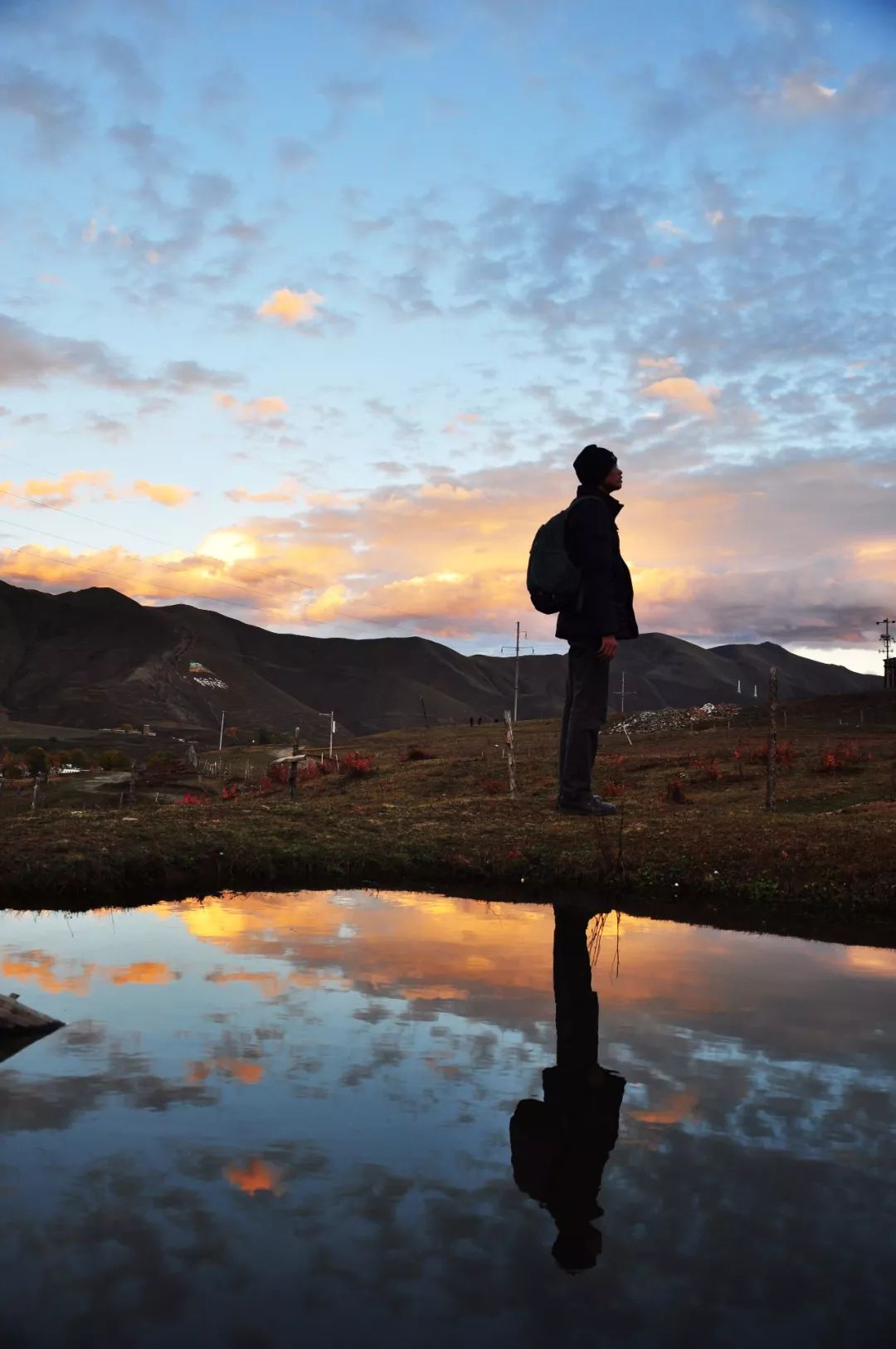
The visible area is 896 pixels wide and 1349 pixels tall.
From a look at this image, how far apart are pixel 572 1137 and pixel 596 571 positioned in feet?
28.1

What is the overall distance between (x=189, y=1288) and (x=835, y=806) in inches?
859

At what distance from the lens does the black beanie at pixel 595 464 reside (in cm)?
1318

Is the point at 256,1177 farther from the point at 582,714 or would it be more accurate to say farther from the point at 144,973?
the point at 582,714

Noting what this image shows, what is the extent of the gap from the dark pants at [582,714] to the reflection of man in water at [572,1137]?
646 cm

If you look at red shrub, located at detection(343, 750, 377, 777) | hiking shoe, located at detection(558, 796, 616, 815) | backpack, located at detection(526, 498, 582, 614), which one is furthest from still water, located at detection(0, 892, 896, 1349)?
red shrub, located at detection(343, 750, 377, 777)

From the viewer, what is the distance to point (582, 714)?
538 inches

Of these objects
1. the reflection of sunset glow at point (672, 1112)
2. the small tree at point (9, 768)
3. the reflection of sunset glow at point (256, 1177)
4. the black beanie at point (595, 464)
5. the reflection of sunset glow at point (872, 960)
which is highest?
the black beanie at point (595, 464)

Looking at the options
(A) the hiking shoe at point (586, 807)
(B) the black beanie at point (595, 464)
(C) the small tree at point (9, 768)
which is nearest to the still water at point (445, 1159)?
(A) the hiking shoe at point (586, 807)

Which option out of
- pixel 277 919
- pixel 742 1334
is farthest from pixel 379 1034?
pixel 277 919

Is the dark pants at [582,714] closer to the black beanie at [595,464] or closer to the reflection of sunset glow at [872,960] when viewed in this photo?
the black beanie at [595,464]

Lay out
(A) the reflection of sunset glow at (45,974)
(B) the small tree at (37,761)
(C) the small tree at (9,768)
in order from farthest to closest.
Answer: (B) the small tree at (37,761), (C) the small tree at (9,768), (A) the reflection of sunset glow at (45,974)

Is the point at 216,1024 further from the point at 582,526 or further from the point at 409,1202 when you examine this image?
the point at 582,526

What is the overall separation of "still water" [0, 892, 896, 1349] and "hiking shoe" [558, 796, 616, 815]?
5.38 metres

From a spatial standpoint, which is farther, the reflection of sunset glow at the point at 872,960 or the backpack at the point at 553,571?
the backpack at the point at 553,571
